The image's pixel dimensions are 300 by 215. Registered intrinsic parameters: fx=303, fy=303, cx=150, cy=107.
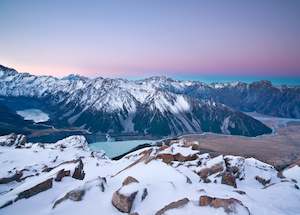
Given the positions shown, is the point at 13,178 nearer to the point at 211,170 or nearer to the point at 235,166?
the point at 211,170

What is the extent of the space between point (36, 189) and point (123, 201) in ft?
54.6

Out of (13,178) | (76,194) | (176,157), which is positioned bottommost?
(13,178)

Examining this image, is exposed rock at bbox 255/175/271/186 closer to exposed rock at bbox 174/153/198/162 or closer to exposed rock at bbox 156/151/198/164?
exposed rock at bbox 156/151/198/164

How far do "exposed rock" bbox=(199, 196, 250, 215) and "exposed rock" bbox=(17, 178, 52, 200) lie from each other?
2513 centimetres

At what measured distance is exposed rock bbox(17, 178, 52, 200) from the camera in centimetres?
4131

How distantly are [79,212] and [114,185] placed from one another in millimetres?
8090

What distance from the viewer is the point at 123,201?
33000 millimetres

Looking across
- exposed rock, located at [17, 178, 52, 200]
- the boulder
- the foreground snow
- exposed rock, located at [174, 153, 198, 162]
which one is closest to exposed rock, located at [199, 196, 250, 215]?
the foreground snow

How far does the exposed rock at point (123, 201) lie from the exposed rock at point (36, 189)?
47.8 feet

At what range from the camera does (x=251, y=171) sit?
78625 mm

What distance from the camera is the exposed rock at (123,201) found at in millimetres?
32531

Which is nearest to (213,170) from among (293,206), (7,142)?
(293,206)

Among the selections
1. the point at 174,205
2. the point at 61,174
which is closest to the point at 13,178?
Result: the point at 61,174

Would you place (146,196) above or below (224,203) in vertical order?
below
